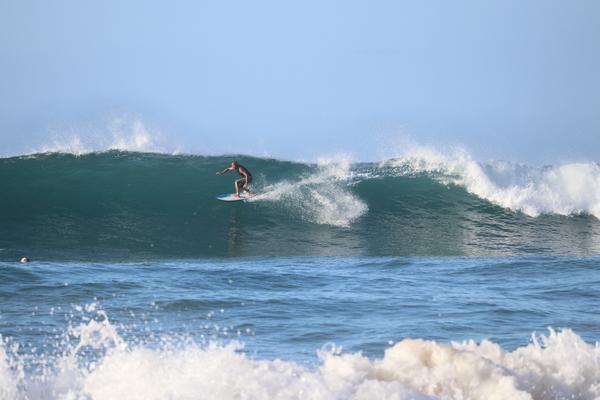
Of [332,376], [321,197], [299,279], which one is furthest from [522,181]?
[332,376]

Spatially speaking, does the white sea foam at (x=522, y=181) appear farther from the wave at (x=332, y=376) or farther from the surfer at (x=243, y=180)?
the wave at (x=332, y=376)

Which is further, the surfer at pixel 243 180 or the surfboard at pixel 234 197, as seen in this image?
the surfboard at pixel 234 197

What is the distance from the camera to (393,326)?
896 centimetres

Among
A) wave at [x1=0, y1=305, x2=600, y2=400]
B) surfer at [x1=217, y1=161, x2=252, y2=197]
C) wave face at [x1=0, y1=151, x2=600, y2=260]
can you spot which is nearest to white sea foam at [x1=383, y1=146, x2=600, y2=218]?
wave face at [x1=0, y1=151, x2=600, y2=260]

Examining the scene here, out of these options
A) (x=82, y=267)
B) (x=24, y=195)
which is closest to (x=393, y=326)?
(x=82, y=267)

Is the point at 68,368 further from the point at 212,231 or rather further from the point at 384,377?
the point at 212,231

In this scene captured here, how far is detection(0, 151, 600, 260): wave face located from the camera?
15562 mm

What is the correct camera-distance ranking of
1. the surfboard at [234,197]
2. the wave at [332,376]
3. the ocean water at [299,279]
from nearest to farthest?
the wave at [332,376] < the ocean water at [299,279] < the surfboard at [234,197]

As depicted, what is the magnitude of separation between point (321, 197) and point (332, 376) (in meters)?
11.6

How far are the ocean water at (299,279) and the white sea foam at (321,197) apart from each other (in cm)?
5

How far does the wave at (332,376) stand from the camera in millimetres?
6145

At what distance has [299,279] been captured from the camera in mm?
11703

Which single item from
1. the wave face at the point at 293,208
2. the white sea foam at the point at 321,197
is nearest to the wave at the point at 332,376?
the wave face at the point at 293,208

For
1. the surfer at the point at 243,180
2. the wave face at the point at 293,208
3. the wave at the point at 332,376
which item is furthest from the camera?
the surfer at the point at 243,180
